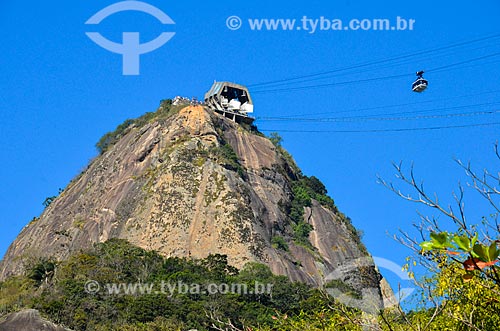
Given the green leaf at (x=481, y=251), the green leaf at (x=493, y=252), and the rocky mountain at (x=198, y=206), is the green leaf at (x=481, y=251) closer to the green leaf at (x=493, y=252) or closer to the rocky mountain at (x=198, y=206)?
the green leaf at (x=493, y=252)

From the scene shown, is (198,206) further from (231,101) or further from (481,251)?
(481,251)

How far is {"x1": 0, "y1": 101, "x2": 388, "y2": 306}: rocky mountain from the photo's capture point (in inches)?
2468

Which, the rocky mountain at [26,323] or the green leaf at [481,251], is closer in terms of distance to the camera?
the green leaf at [481,251]

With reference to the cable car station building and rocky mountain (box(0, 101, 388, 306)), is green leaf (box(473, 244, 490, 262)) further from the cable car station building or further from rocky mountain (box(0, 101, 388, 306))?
the cable car station building

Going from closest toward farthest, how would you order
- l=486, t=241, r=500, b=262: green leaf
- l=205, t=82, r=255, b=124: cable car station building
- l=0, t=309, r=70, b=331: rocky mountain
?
l=486, t=241, r=500, b=262: green leaf, l=0, t=309, r=70, b=331: rocky mountain, l=205, t=82, r=255, b=124: cable car station building

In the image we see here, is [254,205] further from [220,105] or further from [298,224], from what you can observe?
[220,105]

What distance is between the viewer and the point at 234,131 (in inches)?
2970

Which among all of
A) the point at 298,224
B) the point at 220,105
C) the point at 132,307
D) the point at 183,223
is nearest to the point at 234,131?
the point at 220,105

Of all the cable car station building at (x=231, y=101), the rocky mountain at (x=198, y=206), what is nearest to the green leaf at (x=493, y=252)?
the rocky mountain at (x=198, y=206)

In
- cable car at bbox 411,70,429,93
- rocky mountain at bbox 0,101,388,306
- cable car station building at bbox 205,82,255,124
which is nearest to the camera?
cable car at bbox 411,70,429,93

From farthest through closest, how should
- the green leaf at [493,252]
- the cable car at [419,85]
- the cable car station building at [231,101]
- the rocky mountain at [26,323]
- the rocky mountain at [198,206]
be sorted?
the cable car station building at [231,101]
the rocky mountain at [198,206]
the rocky mountain at [26,323]
the cable car at [419,85]
the green leaf at [493,252]

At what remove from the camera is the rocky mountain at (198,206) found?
206 ft

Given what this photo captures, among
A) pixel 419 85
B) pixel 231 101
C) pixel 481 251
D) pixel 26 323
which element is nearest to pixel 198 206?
pixel 231 101

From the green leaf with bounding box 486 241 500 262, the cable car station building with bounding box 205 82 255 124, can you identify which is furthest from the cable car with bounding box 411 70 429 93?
the cable car station building with bounding box 205 82 255 124
